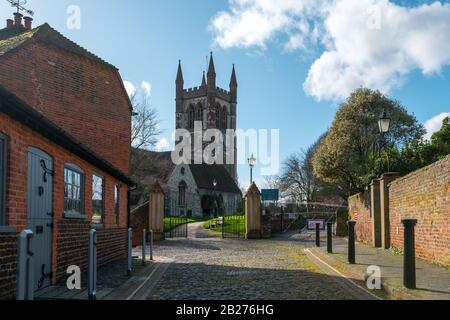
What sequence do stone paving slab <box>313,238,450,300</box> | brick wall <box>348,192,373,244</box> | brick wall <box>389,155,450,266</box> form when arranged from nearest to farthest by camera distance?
stone paving slab <box>313,238,450,300</box>
brick wall <box>389,155,450,266</box>
brick wall <box>348,192,373,244</box>

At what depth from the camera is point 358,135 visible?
97.6 ft

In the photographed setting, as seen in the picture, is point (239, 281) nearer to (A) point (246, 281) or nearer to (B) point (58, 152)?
(A) point (246, 281)

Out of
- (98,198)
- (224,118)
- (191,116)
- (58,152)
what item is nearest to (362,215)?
(98,198)

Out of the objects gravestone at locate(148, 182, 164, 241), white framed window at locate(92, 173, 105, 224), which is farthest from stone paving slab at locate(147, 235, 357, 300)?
gravestone at locate(148, 182, 164, 241)

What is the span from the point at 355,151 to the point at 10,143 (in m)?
25.0

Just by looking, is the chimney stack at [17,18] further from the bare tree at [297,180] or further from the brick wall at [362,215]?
the bare tree at [297,180]

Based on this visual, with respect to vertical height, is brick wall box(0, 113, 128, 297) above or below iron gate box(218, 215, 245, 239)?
above

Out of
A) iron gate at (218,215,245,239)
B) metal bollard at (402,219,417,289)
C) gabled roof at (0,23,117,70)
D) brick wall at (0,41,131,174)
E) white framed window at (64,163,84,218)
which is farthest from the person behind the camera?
iron gate at (218,215,245,239)

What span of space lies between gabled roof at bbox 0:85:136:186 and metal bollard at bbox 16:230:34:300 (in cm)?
234

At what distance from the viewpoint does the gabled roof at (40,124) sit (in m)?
6.54

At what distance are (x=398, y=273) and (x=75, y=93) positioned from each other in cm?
1203

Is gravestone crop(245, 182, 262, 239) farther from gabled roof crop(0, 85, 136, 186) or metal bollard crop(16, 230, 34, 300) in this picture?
metal bollard crop(16, 230, 34, 300)

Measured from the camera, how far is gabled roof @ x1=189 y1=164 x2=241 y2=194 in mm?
65750

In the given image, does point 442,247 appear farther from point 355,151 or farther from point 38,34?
point 355,151
